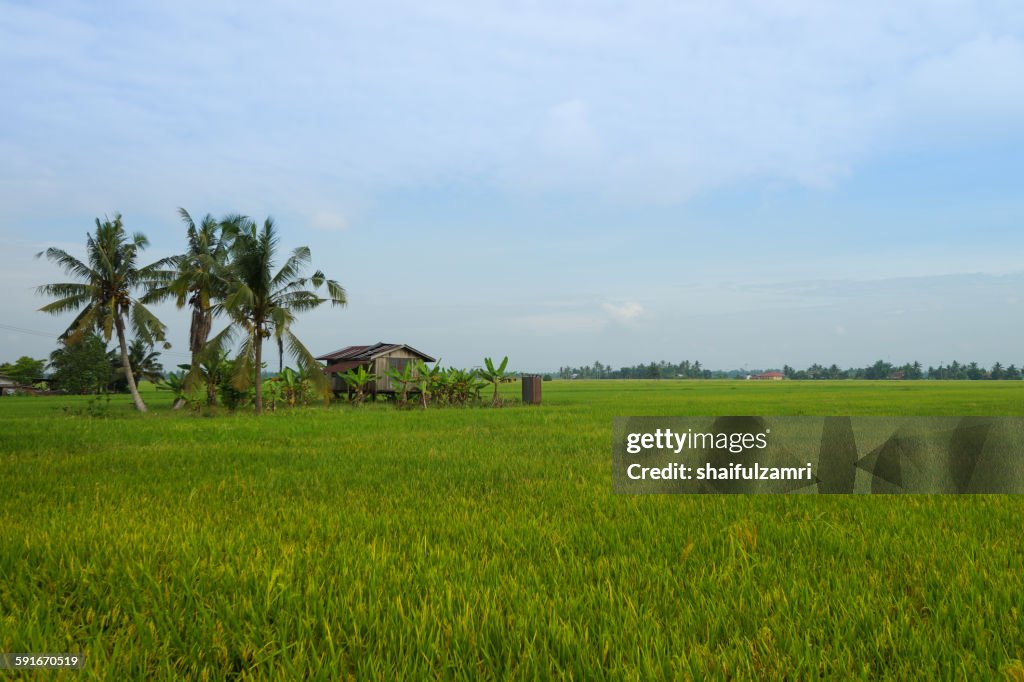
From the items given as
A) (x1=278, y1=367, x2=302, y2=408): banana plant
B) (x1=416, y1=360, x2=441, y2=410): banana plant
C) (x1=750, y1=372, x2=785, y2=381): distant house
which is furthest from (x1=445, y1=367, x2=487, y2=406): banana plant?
(x1=750, y1=372, x2=785, y2=381): distant house

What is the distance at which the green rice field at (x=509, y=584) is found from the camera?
241 centimetres

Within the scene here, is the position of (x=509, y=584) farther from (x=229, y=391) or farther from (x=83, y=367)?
(x=83, y=367)

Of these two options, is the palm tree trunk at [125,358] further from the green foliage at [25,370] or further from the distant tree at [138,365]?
the green foliage at [25,370]

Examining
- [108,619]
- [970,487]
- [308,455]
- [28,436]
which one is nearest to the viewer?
[108,619]

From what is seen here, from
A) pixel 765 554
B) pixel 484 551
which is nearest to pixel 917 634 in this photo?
pixel 765 554

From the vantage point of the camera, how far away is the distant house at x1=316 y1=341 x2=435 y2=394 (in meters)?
28.5

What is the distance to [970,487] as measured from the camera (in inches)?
251

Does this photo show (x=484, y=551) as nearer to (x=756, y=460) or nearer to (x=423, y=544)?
(x=423, y=544)

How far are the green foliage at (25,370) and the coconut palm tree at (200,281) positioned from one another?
41.7 meters

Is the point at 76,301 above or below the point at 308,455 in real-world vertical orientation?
above

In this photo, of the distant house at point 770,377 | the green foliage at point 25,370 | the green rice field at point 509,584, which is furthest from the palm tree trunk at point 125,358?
the distant house at point 770,377

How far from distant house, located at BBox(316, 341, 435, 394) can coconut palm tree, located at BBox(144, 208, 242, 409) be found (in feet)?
19.4

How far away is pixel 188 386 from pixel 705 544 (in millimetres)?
19693

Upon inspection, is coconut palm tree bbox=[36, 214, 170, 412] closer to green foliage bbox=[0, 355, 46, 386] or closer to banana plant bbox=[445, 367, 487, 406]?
banana plant bbox=[445, 367, 487, 406]
